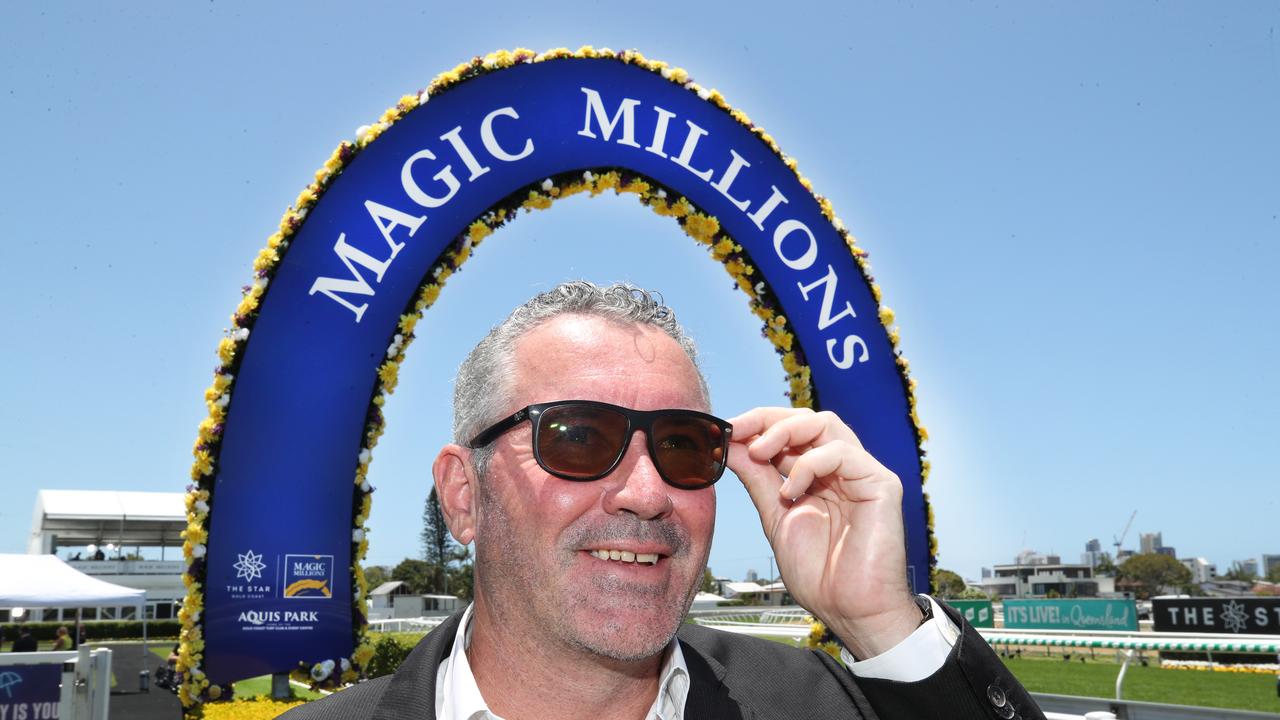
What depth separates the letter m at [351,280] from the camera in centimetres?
582

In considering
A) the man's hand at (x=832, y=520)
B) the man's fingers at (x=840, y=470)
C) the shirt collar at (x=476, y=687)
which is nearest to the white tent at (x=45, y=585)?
the shirt collar at (x=476, y=687)

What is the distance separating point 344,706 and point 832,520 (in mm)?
1187

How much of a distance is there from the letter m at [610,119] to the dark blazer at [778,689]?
5.16m

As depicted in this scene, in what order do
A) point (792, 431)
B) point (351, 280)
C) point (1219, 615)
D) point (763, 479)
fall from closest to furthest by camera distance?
point (792, 431)
point (763, 479)
point (351, 280)
point (1219, 615)

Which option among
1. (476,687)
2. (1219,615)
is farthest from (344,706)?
(1219,615)

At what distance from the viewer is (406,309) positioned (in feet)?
20.0

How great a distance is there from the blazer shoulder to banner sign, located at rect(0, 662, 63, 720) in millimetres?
5823

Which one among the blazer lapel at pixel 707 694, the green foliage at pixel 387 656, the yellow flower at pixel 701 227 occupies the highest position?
the yellow flower at pixel 701 227

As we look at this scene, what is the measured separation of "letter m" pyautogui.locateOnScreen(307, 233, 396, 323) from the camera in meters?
5.82

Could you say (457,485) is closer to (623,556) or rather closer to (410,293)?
(623,556)

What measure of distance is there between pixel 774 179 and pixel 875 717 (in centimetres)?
605

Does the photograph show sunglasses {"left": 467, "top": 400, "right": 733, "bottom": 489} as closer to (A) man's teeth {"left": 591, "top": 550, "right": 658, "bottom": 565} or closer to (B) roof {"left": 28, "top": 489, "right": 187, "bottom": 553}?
(A) man's teeth {"left": 591, "top": 550, "right": 658, "bottom": 565}

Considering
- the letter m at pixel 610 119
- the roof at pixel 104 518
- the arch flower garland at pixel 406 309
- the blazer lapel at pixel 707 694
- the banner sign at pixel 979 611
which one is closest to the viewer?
the blazer lapel at pixel 707 694

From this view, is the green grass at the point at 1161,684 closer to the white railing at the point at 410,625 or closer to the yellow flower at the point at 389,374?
the yellow flower at the point at 389,374
